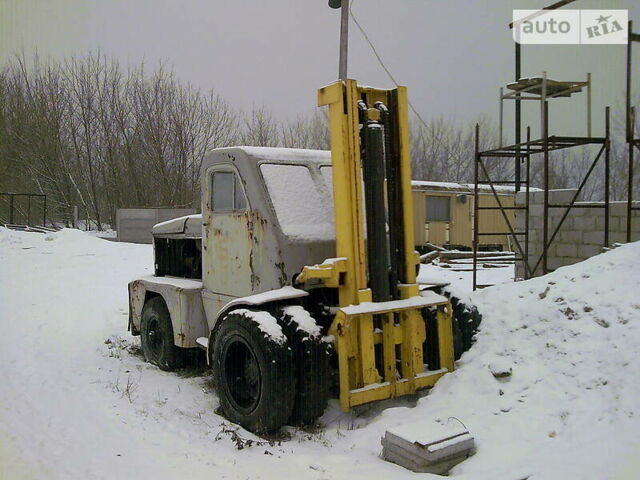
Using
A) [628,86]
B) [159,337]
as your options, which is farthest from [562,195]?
[159,337]

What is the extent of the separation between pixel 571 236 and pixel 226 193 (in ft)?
22.8

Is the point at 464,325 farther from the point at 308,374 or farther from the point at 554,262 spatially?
the point at 554,262

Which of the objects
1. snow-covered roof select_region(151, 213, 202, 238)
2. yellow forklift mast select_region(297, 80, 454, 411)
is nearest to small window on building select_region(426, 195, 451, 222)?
snow-covered roof select_region(151, 213, 202, 238)

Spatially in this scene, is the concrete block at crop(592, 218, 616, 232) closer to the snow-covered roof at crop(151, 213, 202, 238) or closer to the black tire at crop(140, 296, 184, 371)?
the snow-covered roof at crop(151, 213, 202, 238)

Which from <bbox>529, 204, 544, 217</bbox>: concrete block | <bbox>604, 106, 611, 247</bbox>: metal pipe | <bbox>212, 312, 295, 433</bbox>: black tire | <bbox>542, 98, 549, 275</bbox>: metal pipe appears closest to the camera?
<bbox>212, 312, 295, 433</bbox>: black tire

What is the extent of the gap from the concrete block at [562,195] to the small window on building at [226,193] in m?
6.88

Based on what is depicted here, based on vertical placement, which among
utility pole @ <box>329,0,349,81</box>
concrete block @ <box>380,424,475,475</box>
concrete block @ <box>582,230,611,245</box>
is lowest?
concrete block @ <box>380,424,475,475</box>

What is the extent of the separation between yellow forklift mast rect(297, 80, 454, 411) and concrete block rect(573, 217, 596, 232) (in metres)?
5.61

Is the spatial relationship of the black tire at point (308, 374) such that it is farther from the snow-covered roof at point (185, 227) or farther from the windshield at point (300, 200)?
the snow-covered roof at point (185, 227)

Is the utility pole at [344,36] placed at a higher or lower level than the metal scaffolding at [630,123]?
higher

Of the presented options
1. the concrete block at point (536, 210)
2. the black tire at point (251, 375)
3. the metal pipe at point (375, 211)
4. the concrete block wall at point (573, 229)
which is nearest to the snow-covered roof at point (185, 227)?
the black tire at point (251, 375)

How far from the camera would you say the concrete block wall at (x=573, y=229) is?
389 inches

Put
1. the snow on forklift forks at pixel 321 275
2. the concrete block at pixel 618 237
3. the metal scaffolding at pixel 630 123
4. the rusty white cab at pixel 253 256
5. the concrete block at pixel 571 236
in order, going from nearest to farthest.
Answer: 1. the snow on forklift forks at pixel 321 275
2. the rusty white cab at pixel 253 256
3. the metal scaffolding at pixel 630 123
4. the concrete block at pixel 618 237
5. the concrete block at pixel 571 236

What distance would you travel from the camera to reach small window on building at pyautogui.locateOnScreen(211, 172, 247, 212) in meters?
5.90
